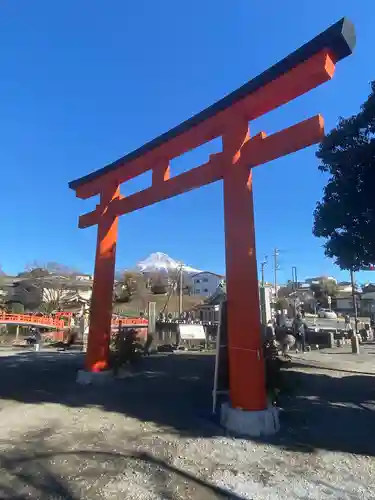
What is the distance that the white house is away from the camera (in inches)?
2547

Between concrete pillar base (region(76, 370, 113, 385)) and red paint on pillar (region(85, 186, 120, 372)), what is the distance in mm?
149

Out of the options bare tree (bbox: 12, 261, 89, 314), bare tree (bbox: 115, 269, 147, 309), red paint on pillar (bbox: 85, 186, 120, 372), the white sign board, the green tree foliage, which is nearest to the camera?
the green tree foliage

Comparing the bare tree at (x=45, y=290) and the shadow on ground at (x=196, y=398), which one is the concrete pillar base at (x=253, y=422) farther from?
the bare tree at (x=45, y=290)

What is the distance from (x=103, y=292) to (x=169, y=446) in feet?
14.7

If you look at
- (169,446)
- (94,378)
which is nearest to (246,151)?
(169,446)

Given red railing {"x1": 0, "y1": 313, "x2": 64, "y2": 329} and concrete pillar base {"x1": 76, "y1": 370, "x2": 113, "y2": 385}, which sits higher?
red railing {"x1": 0, "y1": 313, "x2": 64, "y2": 329}

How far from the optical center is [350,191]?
682 cm

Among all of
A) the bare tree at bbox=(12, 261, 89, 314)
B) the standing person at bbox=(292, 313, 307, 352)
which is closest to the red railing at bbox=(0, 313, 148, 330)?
the bare tree at bbox=(12, 261, 89, 314)

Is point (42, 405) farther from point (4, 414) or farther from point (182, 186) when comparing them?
point (182, 186)

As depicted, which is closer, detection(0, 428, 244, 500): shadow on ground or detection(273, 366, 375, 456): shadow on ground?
detection(0, 428, 244, 500): shadow on ground

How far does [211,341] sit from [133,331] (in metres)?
7.55

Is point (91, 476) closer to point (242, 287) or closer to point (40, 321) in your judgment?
point (242, 287)

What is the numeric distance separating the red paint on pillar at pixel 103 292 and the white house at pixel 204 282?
55.9 meters

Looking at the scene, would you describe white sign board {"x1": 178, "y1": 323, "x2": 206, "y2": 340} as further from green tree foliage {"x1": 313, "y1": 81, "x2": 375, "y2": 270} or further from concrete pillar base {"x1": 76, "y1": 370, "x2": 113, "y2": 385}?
green tree foliage {"x1": 313, "y1": 81, "x2": 375, "y2": 270}
